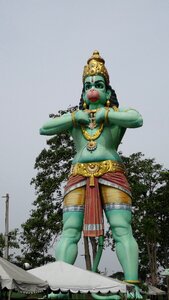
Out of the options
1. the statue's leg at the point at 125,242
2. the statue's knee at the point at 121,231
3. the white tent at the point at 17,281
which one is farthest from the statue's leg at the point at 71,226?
the white tent at the point at 17,281

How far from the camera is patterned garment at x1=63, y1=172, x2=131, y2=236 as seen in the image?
29.0 feet

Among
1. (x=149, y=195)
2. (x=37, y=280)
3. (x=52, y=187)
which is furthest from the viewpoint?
(x=149, y=195)

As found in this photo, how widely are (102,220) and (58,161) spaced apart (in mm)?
7223

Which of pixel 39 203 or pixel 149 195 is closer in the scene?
pixel 39 203

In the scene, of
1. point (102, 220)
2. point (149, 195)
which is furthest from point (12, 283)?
point (149, 195)

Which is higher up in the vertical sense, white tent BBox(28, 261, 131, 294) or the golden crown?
the golden crown

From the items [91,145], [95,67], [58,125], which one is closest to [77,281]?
[91,145]

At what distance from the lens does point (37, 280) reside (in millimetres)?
6062

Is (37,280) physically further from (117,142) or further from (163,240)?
(163,240)

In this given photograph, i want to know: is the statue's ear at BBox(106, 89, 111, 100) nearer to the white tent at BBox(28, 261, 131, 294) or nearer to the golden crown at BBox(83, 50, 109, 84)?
the golden crown at BBox(83, 50, 109, 84)

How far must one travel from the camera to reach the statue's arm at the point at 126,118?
8.91 meters

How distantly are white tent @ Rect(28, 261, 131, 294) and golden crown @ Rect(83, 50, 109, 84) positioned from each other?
4132 mm

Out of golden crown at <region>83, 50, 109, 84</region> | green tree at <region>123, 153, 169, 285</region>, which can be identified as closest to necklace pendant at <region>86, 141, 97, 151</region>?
golden crown at <region>83, 50, 109, 84</region>

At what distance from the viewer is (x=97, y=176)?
9.09 metres
